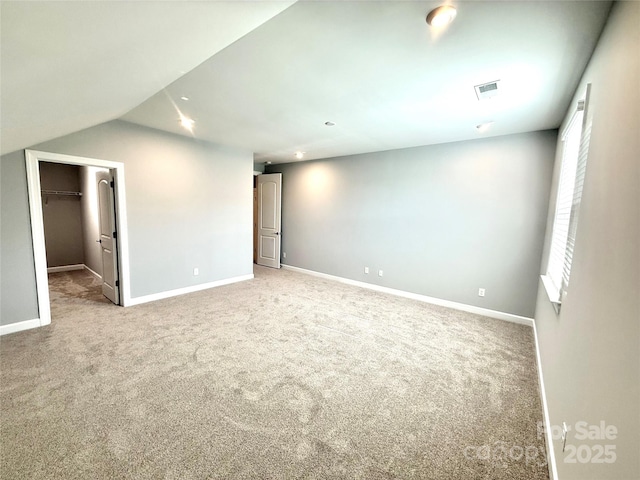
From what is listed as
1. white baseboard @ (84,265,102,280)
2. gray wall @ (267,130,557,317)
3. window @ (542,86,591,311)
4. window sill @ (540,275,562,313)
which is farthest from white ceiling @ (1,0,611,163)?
white baseboard @ (84,265,102,280)

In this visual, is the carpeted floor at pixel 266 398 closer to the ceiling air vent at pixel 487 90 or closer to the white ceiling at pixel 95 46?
the white ceiling at pixel 95 46

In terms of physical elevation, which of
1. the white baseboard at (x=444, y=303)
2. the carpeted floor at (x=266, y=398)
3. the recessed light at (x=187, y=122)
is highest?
the recessed light at (x=187, y=122)

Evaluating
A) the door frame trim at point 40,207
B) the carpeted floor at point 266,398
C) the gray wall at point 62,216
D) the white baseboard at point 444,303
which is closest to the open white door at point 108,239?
the door frame trim at point 40,207

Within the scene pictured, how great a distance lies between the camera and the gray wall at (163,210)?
9.55ft

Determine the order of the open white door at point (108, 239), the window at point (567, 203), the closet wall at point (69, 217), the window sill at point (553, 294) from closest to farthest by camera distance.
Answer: the window at point (567, 203)
the window sill at point (553, 294)
the open white door at point (108, 239)
the closet wall at point (69, 217)

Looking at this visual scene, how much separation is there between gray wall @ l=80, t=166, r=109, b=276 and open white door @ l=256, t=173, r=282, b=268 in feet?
10.5

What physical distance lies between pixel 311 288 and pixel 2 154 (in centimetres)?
424

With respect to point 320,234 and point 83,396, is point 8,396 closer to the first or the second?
point 83,396

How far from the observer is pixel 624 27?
3.87 ft

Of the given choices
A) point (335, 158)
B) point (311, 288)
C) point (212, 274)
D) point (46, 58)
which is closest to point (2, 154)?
point (46, 58)

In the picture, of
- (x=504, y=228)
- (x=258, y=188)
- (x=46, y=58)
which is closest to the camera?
(x=46, y=58)

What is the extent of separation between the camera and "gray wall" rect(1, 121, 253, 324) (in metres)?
2.91

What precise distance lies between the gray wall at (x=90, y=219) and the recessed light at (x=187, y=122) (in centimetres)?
273

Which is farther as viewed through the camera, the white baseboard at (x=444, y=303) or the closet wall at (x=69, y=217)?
the closet wall at (x=69, y=217)
